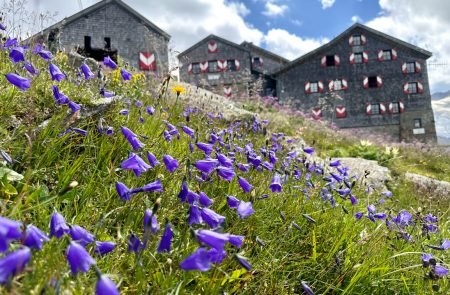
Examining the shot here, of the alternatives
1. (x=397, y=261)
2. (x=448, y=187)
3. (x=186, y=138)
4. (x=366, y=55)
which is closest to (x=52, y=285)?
(x=397, y=261)

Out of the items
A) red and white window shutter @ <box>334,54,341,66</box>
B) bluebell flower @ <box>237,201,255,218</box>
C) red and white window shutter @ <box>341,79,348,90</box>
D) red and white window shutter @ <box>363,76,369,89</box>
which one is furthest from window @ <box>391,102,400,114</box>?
bluebell flower @ <box>237,201,255,218</box>

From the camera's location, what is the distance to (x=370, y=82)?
3728 cm

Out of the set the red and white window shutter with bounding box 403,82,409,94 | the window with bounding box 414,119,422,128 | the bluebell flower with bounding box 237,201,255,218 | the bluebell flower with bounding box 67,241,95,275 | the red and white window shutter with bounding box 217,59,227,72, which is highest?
the red and white window shutter with bounding box 217,59,227,72

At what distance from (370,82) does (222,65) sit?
47.0ft

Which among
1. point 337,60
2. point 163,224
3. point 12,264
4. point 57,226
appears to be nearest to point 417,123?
point 337,60

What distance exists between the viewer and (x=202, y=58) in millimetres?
39938

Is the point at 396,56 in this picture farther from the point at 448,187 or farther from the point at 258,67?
the point at 448,187

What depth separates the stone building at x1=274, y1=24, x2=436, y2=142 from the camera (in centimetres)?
3647

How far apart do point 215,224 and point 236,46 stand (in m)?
39.4

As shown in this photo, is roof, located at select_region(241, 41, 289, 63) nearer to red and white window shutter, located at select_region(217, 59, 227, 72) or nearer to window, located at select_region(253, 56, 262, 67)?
window, located at select_region(253, 56, 262, 67)

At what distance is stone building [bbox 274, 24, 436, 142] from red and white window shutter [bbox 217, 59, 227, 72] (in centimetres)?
657

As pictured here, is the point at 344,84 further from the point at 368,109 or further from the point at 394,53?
the point at 394,53

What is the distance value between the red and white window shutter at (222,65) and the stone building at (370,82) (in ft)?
21.5

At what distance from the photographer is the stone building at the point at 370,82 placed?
36469 millimetres
